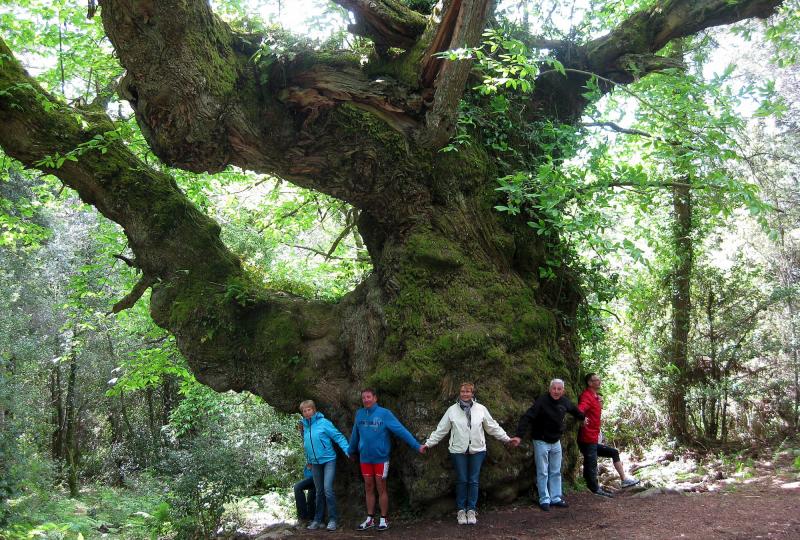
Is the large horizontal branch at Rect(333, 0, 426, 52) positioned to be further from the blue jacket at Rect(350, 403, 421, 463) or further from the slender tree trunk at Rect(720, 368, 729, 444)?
the slender tree trunk at Rect(720, 368, 729, 444)

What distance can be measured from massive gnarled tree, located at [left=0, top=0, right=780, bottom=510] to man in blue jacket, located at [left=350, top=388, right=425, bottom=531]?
0.23 metres

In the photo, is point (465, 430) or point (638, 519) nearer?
point (638, 519)

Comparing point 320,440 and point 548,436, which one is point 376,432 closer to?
point 320,440

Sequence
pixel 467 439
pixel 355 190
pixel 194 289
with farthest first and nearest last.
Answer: pixel 194 289 → pixel 355 190 → pixel 467 439

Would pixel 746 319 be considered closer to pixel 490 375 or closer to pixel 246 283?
pixel 490 375

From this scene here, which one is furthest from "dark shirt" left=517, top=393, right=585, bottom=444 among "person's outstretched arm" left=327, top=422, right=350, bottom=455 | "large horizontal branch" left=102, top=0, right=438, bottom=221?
"large horizontal branch" left=102, top=0, right=438, bottom=221

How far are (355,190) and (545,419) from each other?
3779 millimetres

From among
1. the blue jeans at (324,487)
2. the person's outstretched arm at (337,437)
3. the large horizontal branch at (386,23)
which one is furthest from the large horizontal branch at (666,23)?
the blue jeans at (324,487)

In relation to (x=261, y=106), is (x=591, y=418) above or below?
below

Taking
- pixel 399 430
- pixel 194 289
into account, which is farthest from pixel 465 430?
pixel 194 289

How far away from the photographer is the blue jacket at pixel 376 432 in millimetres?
5921

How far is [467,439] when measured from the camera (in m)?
5.52

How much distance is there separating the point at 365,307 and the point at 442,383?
5.37ft

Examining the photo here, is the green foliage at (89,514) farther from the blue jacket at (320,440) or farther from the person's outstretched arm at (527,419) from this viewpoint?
the person's outstretched arm at (527,419)
